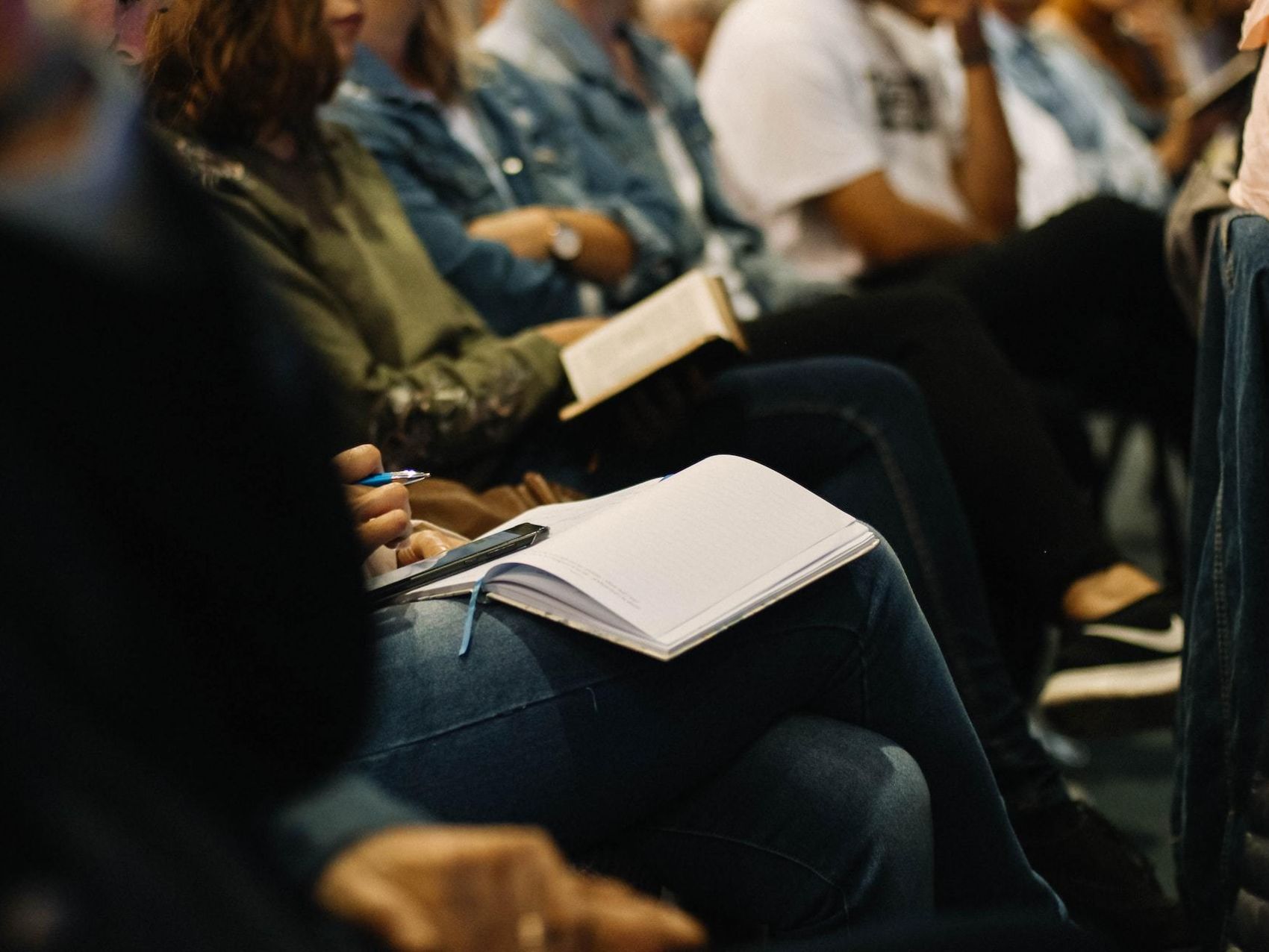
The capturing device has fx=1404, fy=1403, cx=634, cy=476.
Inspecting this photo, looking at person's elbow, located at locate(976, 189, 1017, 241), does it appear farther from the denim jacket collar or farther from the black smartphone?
the black smartphone

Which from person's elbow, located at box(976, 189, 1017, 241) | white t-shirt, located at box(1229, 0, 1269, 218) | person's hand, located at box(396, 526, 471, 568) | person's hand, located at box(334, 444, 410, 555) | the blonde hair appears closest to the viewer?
person's hand, located at box(334, 444, 410, 555)

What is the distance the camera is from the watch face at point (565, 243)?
5.74 feet

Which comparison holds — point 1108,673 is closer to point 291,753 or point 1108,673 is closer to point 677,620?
point 677,620

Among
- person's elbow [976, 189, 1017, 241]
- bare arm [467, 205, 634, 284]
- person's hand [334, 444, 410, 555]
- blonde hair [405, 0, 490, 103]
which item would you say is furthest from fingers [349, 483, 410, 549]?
person's elbow [976, 189, 1017, 241]

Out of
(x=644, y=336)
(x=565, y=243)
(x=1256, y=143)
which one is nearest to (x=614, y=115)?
(x=565, y=243)

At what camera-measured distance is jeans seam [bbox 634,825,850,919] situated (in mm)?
870

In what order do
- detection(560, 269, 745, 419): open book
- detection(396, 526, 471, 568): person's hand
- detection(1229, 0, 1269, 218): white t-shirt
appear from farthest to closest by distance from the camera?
detection(560, 269, 745, 419): open book
detection(1229, 0, 1269, 218): white t-shirt
detection(396, 526, 471, 568): person's hand

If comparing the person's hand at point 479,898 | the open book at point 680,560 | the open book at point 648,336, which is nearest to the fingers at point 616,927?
the person's hand at point 479,898

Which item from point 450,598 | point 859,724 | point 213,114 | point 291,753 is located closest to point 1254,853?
point 859,724

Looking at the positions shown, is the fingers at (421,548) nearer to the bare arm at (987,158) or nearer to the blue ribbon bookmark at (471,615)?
the blue ribbon bookmark at (471,615)

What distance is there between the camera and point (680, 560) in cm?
88

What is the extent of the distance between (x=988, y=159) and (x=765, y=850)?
5.90 feet

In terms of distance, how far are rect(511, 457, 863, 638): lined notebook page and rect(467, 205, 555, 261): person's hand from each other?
797 millimetres

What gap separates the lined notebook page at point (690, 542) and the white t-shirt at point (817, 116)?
126 cm
